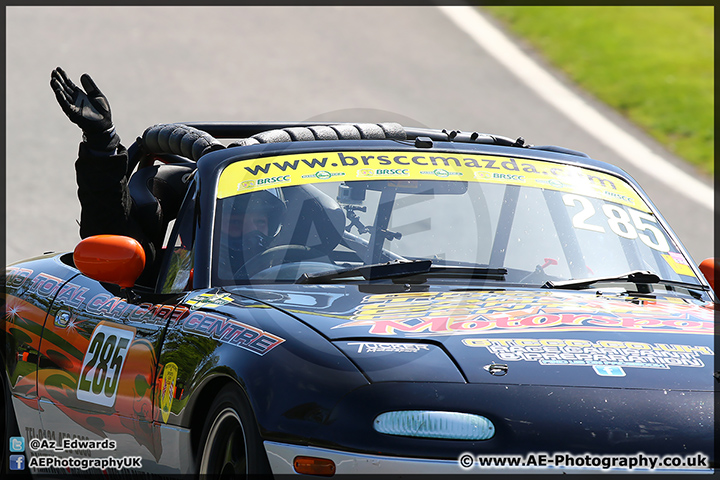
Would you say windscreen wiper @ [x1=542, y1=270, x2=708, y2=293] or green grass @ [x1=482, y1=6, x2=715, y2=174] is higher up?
green grass @ [x1=482, y1=6, x2=715, y2=174]

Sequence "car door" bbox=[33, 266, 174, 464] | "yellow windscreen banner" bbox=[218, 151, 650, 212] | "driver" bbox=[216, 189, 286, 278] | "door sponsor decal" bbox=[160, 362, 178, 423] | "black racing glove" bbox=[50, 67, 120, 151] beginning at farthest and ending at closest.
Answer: "black racing glove" bbox=[50, 67, 120, 151], "yellow windscreen banner" bbox=[218, 151, 650, 212], "driver" bbox=[216, 189, 286, 278], "car door" bbox=[33, 266, 174, 464], "door sponsor decal" bbox=[160, 362, 178, 423]

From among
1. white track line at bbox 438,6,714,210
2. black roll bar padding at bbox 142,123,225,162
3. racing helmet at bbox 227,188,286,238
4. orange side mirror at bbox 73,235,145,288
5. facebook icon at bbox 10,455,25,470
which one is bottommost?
facebook icon at bbox 10,455,25,470

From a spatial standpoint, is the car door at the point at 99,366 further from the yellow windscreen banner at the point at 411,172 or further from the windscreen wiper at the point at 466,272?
the windscreen wiper at the point at 466,272

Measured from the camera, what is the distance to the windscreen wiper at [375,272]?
3.86 m

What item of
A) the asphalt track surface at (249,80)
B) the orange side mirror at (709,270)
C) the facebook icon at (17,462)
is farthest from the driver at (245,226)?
the asphalt track surface at (249,80)

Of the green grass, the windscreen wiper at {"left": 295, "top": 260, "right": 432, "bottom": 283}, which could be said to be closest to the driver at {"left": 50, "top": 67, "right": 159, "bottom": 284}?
the windscreen wiper at {"left": 295, "top": 260, "right": 432, "bottom": 283}

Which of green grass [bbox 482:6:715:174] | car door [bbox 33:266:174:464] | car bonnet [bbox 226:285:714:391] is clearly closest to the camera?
car bonnet [bbox 226:285:714:391]

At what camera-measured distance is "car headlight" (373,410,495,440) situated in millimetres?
2824

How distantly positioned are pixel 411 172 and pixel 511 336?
138 cm

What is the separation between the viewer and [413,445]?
2807 mm

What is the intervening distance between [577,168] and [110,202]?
2040 millimetres

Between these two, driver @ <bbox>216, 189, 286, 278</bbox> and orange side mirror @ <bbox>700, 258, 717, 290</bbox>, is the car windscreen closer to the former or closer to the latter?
driver @ <bbox>216, 189, 286, 278</bbox>

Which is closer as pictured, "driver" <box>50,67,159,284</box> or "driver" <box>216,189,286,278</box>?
"driver" <box>216,189,286,278</box>

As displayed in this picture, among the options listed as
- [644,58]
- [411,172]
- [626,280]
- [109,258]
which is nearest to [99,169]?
[109,258]
